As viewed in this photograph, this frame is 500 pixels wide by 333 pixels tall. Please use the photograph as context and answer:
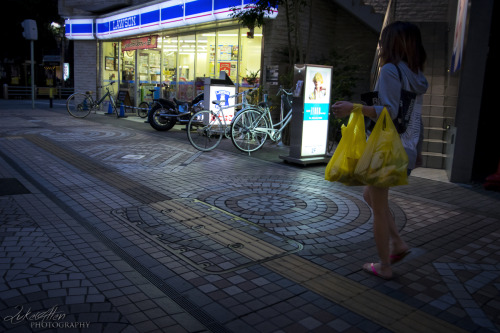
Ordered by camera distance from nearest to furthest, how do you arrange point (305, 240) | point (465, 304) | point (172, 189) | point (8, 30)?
point (465, 304) < point (305, 240) < point (172, 189) < point (8, 30)

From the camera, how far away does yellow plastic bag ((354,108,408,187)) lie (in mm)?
3076

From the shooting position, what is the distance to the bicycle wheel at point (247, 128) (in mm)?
8711

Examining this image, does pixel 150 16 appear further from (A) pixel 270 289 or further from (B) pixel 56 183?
(A) pixel 270 289

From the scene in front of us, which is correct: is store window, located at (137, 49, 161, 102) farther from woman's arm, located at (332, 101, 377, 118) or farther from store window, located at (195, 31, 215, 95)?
woman's arm, located at (332, 101, 377, 118)

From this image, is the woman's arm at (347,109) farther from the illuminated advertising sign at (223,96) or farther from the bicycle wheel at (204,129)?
the illuminated advertising sign at (223,96)

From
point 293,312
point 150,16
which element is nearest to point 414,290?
point 293,312

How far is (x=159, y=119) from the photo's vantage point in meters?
12.5

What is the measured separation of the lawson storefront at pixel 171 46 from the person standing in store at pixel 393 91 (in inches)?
345

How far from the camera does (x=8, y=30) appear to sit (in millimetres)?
31344

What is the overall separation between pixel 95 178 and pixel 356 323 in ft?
16.1

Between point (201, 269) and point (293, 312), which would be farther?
point (201, 269)

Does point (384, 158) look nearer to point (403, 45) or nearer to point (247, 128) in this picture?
point (403, 45)

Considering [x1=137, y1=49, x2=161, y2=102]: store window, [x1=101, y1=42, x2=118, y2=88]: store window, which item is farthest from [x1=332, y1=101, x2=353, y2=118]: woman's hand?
[x1=101, y1=42, x2=118, y2=88]: store window

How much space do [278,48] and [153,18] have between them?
19.5ft
